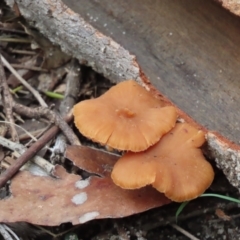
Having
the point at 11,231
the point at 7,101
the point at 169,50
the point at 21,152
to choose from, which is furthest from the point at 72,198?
the point at 169,50

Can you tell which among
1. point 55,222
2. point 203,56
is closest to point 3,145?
point 55,222

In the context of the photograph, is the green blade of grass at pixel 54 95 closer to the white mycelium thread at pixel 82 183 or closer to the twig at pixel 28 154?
the twig at pixel 28 154

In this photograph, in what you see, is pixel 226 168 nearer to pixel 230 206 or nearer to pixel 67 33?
pixel 230 206

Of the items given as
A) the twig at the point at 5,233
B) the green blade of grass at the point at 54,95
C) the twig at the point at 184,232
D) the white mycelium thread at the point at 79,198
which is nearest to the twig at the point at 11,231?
the twig at the point at 5,233

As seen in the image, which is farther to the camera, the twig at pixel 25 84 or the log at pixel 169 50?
the twig at pixel 25 84

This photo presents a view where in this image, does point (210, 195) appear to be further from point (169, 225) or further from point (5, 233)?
point (5, 233)
